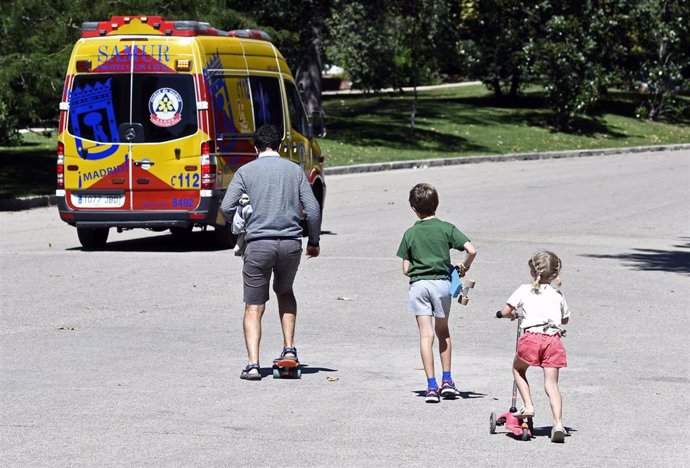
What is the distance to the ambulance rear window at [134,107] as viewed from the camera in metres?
16.7

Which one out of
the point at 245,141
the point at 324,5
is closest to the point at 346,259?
the point at 245,141

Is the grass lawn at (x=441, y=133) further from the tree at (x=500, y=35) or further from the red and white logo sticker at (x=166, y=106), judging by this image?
the red and white logo sticker at (x=166, y=106)

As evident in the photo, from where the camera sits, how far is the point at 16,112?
26.2 metres

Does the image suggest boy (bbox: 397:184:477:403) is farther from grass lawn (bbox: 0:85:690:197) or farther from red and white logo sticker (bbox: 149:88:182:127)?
grass lawn (bbox: 0:85:690:197)

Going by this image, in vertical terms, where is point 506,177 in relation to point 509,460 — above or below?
below

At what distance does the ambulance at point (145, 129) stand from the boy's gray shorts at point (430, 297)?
28.1 feet

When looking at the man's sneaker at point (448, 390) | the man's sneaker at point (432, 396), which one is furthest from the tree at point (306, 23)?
the man's sneaker at point (432, 396)

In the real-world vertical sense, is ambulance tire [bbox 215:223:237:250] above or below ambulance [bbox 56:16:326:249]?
below

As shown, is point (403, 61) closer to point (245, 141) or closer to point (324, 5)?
point (324, 5)

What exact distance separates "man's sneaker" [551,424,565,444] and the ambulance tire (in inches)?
413

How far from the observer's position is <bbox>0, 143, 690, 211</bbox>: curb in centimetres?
2334

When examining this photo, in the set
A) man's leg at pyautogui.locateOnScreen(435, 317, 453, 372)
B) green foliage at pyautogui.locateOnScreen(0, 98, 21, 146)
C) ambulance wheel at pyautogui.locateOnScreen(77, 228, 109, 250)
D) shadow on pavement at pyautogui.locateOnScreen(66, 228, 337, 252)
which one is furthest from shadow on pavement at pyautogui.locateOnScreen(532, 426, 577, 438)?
green foliage at pyautogui.locateOnScreen(0, 98, 21, 146)

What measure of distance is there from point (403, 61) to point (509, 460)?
62.6 metres

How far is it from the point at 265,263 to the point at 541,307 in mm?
2302
